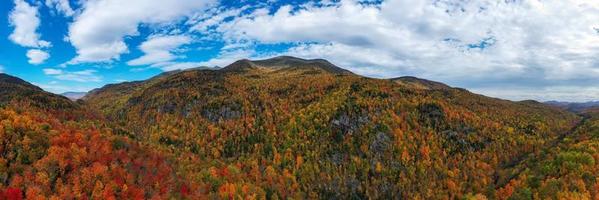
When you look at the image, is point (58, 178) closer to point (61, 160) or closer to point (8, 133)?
point (61, 160)

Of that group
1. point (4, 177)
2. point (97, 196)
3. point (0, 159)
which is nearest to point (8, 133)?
point (0, 159)

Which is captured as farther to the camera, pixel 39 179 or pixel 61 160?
pixel 61 160

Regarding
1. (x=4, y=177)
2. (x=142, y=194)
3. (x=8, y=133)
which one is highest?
(x=8, y=133)

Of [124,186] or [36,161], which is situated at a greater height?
[36,161]

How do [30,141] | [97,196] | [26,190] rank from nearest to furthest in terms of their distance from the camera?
[26,190] < [97,196] < [30,141]

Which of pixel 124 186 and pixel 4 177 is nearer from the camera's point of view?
pixel 4 177

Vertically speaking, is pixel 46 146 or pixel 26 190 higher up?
pixel 46 146

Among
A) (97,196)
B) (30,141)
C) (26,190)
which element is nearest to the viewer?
(26,190)

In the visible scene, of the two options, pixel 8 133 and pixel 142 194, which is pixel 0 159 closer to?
pixel 8 133

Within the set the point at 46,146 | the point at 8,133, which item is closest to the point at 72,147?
the point at 46,146
